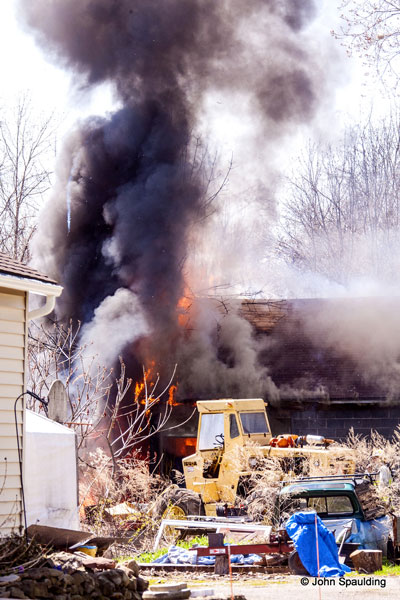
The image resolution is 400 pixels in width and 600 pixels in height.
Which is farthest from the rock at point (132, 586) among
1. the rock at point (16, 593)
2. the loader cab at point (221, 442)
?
the loader cab at point (221, 442)

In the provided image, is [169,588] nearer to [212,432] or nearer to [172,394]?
[212,432]

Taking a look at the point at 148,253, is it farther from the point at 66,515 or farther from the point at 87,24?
the point at 66,515

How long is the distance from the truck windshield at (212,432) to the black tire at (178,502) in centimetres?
194

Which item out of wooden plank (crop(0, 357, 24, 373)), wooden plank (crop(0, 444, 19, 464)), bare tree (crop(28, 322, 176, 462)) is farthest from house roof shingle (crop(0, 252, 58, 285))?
bare tree (crop(28, 322, 176, 462))

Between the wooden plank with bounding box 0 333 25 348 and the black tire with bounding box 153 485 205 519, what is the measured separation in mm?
7462

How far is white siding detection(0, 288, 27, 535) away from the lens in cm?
905

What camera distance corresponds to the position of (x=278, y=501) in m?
14.0

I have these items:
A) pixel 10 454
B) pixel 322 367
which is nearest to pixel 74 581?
pixel 10 454

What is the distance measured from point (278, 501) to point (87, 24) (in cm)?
2012

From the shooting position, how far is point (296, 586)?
1058cm

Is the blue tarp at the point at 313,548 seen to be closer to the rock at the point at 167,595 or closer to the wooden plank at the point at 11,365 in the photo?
the rock at the point at 167,595

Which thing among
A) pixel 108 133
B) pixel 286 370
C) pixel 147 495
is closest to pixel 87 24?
pixel 108 133

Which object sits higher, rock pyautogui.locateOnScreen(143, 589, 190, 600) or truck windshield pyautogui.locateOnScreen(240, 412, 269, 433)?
truck windshield pyautogui.locateOnScreen(240, 412, 269, 433)

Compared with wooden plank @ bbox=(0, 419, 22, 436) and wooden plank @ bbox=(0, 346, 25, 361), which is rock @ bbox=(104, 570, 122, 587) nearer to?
wooden plank @ bbox=(0, 419, 22, 436)
